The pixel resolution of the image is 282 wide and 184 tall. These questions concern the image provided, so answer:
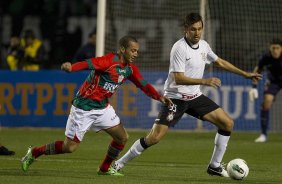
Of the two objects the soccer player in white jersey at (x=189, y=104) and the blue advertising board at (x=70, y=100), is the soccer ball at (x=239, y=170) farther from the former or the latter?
the blue advertising board at (x=70, y=100)

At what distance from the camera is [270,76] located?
17.9m

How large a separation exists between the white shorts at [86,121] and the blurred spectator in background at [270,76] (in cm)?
705

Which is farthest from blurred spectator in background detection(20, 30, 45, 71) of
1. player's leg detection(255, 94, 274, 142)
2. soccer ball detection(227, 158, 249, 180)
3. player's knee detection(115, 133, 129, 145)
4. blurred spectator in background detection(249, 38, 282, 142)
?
soccer ball detection(227, 158, 249, 180)

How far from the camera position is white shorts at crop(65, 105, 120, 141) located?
1097 centimetres

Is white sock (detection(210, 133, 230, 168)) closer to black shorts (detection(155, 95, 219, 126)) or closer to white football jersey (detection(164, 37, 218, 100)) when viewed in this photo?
black shorts (detection(155, 95, 219, 126))

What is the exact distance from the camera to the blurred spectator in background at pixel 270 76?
1761 centimetres

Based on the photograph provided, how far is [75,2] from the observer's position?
92.9 feet

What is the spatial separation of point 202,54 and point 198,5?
9480 millimetres

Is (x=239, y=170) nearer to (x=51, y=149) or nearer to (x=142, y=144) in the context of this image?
(x=142, y=144)

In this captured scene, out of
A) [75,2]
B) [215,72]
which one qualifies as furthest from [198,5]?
[75,2]

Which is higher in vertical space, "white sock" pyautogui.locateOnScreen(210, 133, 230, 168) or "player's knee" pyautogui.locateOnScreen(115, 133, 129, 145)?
"player's knee" pyautogui.locateOnScreen(115, 133, 129, 145)

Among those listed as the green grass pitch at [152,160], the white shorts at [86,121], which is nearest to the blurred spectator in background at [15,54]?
the green grass pitch at [152,160]

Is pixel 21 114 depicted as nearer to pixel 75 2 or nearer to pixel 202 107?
pixel 75 2

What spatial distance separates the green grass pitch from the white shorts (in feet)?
1.82
